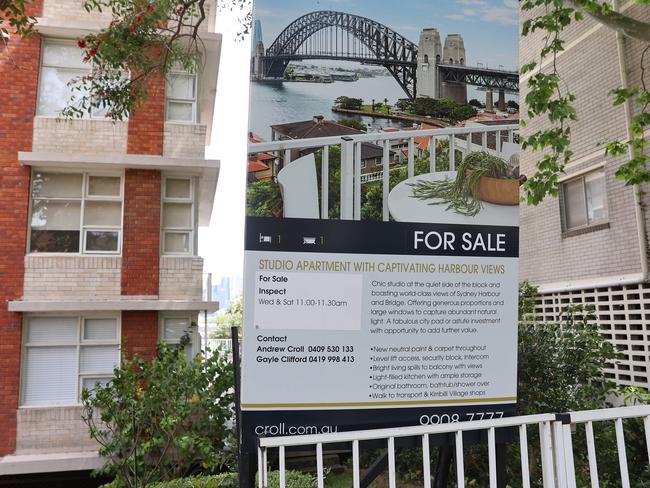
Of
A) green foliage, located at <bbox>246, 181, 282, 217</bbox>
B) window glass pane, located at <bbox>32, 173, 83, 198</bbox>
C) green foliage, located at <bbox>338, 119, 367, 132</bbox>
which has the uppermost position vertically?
window glass pane, located at <bbox>32, 173, 83, 198</bbox>

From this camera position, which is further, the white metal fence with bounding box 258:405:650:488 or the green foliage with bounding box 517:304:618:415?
the green foliage with bounding box 517:304:618:415

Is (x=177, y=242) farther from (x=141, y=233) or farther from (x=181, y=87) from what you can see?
(x=181, y=87)

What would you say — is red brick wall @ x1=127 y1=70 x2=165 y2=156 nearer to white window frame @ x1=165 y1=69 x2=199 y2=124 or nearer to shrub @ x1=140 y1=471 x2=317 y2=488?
white window frame @ x1=165 y1=69 x2=199 y2=124

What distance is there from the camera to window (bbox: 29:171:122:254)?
37.8 feet

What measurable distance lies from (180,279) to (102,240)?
5.60ft

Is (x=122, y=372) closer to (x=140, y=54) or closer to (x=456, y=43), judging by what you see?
(x=140, y=54)

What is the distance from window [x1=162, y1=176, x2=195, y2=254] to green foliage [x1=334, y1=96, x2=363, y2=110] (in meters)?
9.48

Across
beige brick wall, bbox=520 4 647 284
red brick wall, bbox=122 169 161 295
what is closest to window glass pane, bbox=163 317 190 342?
red brick wall, bbox=122 169 161 295

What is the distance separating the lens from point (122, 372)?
8.35m

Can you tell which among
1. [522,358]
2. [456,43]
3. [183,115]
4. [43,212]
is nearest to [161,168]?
[183,115]

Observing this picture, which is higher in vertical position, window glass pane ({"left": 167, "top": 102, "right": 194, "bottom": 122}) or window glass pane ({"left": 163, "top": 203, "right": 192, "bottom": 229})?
window glass pane ({"left": 167, "top": 102, "right": 194, "bottom": 122})

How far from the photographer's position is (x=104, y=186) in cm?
1187

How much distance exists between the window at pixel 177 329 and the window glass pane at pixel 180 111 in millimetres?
4052

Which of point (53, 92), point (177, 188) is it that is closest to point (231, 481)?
point (177, 188)
